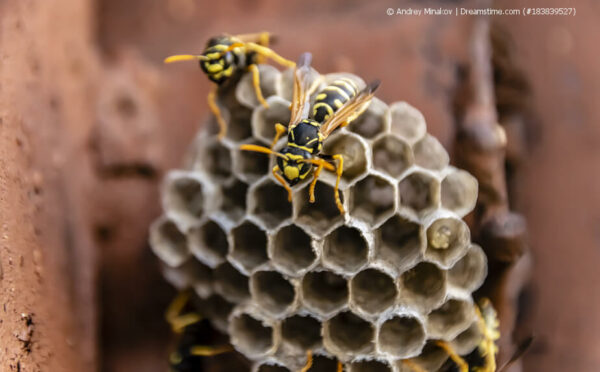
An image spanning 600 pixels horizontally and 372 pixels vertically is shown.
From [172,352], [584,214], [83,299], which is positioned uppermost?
[584,214]

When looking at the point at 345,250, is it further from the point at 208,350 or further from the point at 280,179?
the point at 208,350

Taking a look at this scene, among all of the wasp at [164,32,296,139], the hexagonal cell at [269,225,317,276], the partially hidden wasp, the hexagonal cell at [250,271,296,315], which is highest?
the wasp at [164,32,296,139]

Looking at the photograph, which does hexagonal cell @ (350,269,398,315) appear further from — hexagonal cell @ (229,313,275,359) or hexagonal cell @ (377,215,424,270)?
hexagonal cell @ (229,313,275,359)

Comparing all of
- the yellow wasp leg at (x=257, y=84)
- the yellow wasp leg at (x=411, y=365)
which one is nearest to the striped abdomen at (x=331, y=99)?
the yellow wasp leg at (x=257, y=84)

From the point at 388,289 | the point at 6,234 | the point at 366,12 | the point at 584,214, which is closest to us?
the point at 6,234

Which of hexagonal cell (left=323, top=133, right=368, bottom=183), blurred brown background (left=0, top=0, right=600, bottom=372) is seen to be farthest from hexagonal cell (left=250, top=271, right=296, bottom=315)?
blurred brown background (left=0, top=0, right=600, bottom=372)

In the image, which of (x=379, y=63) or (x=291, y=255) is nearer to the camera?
(x=291, y=255)

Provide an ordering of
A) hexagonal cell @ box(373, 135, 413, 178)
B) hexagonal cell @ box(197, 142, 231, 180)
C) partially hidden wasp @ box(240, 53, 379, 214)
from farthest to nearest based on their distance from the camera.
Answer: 1. hexagonal cell @ box(197, 142, 231, 180)
2. hexagonal cell @ box(373, 135, 413, 178)
3. partially hidden wasp @ box(240, 53, 379, 214)

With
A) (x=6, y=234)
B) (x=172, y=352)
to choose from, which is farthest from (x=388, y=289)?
(x=6, y=234)

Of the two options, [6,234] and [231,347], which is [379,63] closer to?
[231,347]
